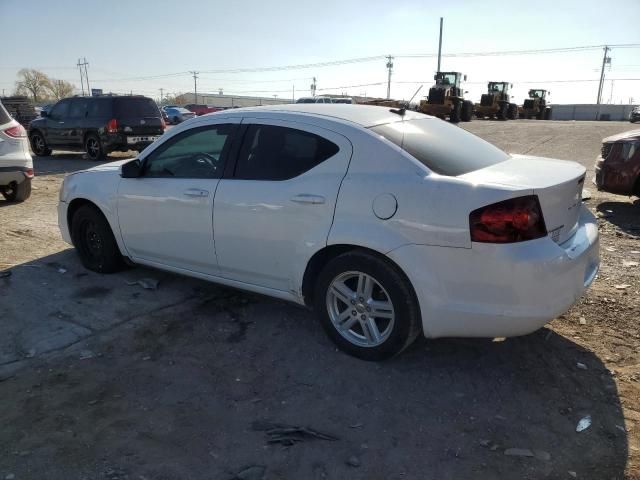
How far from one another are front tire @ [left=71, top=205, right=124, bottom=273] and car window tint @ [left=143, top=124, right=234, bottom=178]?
2.78 ft

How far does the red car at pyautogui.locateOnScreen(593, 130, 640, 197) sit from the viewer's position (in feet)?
24.2

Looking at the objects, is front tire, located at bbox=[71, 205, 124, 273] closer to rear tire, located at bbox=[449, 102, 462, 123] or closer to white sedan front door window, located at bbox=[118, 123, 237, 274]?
white sedan front door window, located at bbox=[118, 123, 237, 274]

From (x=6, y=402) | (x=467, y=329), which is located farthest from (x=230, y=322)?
(x=467, y=329)

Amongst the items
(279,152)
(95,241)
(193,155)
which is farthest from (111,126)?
(279,152)

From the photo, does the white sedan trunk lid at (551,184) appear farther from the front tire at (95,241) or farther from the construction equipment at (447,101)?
the construction equipment at (447,101)

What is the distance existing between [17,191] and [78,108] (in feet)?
24.2

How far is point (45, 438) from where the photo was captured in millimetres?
2711

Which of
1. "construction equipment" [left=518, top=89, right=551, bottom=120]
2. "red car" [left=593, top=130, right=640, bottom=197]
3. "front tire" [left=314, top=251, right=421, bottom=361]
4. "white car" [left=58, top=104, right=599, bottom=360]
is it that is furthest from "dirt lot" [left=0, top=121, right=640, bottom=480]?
"construction equipment" [left=518, top=89, right=551, bottom=120]

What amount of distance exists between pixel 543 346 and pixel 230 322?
2336 millimetres

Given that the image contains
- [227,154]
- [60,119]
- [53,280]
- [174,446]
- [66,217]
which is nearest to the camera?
[174,446]

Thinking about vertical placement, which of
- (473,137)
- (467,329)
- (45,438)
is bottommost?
(45,438)

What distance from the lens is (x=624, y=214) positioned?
24.8ft

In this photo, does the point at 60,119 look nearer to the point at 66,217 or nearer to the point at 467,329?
the point at 66,217

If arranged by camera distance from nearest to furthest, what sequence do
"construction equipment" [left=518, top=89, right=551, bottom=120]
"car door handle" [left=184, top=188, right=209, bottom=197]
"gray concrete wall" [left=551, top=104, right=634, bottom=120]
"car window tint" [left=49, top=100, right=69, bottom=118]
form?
1. "car door handle" [left=184, top=188, right=209, bottom=197]
2. "car window tint" [left=49, top=100, right=69, bottom=118]
3. "construction equipment" [left=518, top=89, right=551, bottom=120]
4. "gray concrete wall" [left=551, top=104, right=634, bottom=120]
